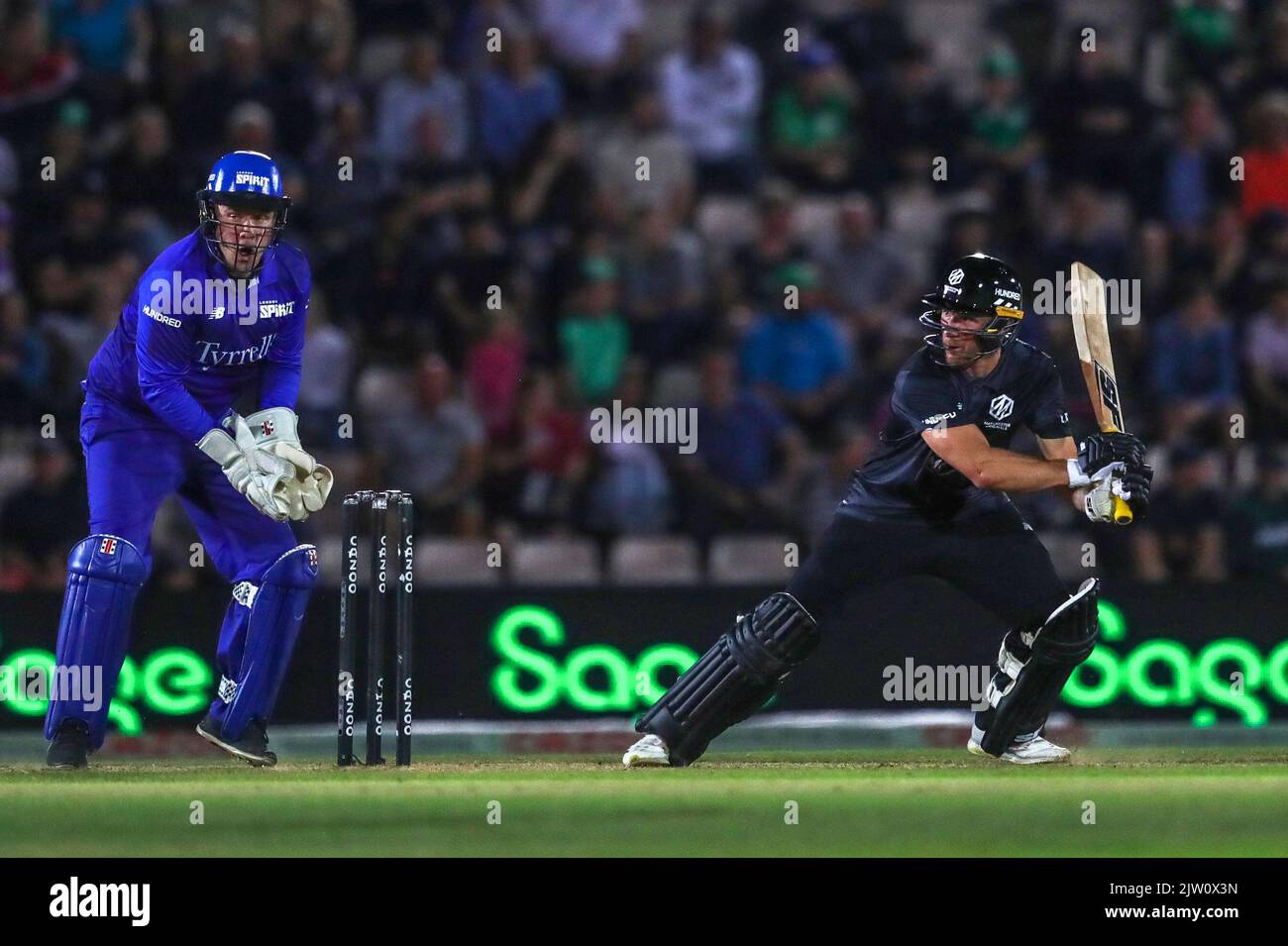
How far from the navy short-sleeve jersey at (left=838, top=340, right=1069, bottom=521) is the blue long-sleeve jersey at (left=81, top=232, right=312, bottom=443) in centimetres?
209

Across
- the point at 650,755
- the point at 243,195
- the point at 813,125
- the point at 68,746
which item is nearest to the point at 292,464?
the point at 243,195

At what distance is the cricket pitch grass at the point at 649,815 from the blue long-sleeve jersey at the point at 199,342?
134 cm

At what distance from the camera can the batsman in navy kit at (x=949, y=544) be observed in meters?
7.85

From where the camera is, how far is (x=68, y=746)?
784 cm

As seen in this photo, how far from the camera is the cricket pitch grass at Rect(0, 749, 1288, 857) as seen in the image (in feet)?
22.2

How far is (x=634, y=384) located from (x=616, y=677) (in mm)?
2015

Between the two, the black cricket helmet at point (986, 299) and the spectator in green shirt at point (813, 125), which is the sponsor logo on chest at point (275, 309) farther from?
the spectator in green shirt at point (813, 125)

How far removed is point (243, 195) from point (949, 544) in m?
2.70

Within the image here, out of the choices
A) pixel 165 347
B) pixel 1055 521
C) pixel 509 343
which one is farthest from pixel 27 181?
pixel 1055 521

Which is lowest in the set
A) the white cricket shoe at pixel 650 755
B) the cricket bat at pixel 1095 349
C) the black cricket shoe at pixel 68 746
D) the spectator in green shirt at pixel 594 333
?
the white cricket shoe at pixel 650 755

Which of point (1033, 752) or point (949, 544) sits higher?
point (949, 544)

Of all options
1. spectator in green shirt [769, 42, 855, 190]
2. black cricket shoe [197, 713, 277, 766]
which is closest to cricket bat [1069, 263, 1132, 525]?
black cricket shoe [197, 713, 277, 766]

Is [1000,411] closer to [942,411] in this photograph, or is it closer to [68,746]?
[942,411]

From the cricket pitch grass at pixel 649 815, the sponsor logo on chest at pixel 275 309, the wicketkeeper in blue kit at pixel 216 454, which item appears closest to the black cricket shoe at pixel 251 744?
the wicketkeeper in blue kit at pixel 216 454
